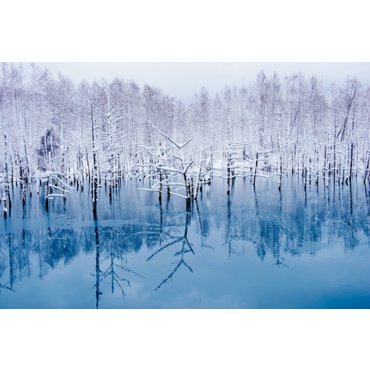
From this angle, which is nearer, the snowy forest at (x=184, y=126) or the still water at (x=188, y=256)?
the still water at (x=188, y=256)

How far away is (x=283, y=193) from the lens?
927 inches

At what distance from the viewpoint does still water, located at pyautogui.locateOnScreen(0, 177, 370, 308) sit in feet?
28.4

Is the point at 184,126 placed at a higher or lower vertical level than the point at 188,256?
higher

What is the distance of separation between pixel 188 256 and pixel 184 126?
1325 inches

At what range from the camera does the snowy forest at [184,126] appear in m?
27.7

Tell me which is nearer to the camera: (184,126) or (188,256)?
(188,256)

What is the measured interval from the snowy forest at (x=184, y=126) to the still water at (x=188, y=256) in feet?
26.1

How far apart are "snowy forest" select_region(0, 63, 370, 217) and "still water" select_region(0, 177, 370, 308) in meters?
7.96

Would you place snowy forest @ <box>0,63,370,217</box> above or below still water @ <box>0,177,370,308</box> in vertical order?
above

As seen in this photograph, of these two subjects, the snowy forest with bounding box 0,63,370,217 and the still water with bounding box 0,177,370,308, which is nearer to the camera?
the still water with bounding box 0,177,370,308

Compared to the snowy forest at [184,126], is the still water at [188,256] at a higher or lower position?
lower

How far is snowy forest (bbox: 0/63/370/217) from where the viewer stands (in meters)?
27.7

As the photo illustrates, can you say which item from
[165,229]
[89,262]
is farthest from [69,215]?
[89,262]

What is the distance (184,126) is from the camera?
44.0 metres
